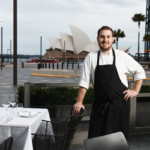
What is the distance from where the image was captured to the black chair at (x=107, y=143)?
5.54 feet

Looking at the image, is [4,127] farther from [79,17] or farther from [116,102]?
[79,17]

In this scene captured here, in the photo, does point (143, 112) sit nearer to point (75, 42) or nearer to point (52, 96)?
point (52, 96)

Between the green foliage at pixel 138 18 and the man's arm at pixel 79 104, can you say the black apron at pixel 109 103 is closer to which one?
the man's arm at pixel 79 104

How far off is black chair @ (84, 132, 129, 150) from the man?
0.75 m

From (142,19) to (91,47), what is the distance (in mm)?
27823

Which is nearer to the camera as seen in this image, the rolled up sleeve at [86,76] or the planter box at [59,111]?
the rolled up sleeve at [86,76]

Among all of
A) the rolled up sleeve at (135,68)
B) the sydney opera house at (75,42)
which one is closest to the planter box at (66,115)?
the rolled up sleeve at (135,68)

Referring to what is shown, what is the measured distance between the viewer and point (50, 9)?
8775cm

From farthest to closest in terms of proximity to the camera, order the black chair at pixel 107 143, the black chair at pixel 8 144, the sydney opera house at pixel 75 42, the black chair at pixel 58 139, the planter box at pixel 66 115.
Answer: the sydney opera house at pixel 75 42 → the planter box at pixel 66 115 → the black chair at pixel 58 139 → the black chair at pixel 8 144 → the black chair at pixel 107 143

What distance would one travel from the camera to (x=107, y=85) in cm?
252

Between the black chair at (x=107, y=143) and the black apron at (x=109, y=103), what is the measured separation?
746 millimetres

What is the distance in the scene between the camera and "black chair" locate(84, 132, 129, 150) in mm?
1688

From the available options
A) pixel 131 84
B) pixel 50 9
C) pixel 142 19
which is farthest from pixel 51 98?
pixel 50 9

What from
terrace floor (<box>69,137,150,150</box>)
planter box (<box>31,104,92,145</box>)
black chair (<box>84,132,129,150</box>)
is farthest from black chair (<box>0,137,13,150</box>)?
terrace floor (<box>69,137,150,150</box>)
